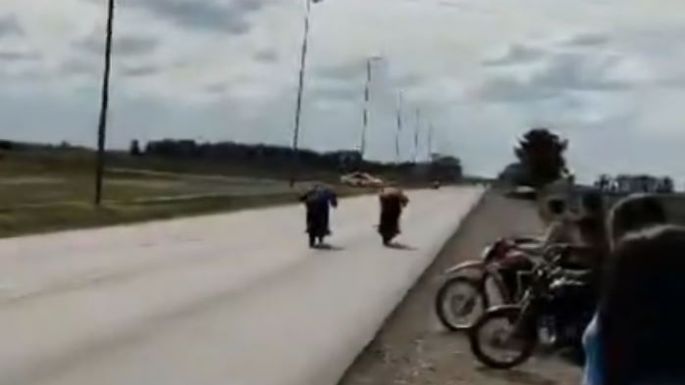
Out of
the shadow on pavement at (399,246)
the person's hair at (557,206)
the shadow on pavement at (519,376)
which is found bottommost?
the shadow on pavement at (399,246)

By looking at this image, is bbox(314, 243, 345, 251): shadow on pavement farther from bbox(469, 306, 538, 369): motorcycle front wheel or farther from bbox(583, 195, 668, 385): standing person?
bbox(583, 195, 668, 385): standing person

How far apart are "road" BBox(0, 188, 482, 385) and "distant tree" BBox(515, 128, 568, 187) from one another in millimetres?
99871

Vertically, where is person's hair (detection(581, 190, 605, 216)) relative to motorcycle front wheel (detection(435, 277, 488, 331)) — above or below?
above

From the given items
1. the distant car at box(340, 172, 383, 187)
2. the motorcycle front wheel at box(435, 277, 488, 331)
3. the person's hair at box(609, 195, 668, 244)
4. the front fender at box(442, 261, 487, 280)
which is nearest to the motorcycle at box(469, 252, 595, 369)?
the front fender at box(442, 261, 487, 280)

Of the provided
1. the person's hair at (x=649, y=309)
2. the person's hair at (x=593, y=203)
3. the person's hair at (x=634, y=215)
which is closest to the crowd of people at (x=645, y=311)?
the person's hair at (x=649, y=309)

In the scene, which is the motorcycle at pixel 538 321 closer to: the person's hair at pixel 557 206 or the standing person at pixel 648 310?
the person's hair at pixel 557 206

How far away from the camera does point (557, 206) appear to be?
2048 centimetres

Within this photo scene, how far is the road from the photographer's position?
567 inches

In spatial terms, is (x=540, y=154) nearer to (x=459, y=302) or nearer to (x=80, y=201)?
(x=80, y=201)

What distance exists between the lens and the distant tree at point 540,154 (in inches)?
5556

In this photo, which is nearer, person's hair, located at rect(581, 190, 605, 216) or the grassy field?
person's hair, located at rect(581, 190, 605, 216)

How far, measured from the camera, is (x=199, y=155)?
183500 millimetres

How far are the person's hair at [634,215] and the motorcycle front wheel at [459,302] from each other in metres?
14.4

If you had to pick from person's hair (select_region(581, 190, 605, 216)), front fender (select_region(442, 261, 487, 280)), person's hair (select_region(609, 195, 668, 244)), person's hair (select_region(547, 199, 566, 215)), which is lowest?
front fender (select_region(442, 261, 487, 280))
